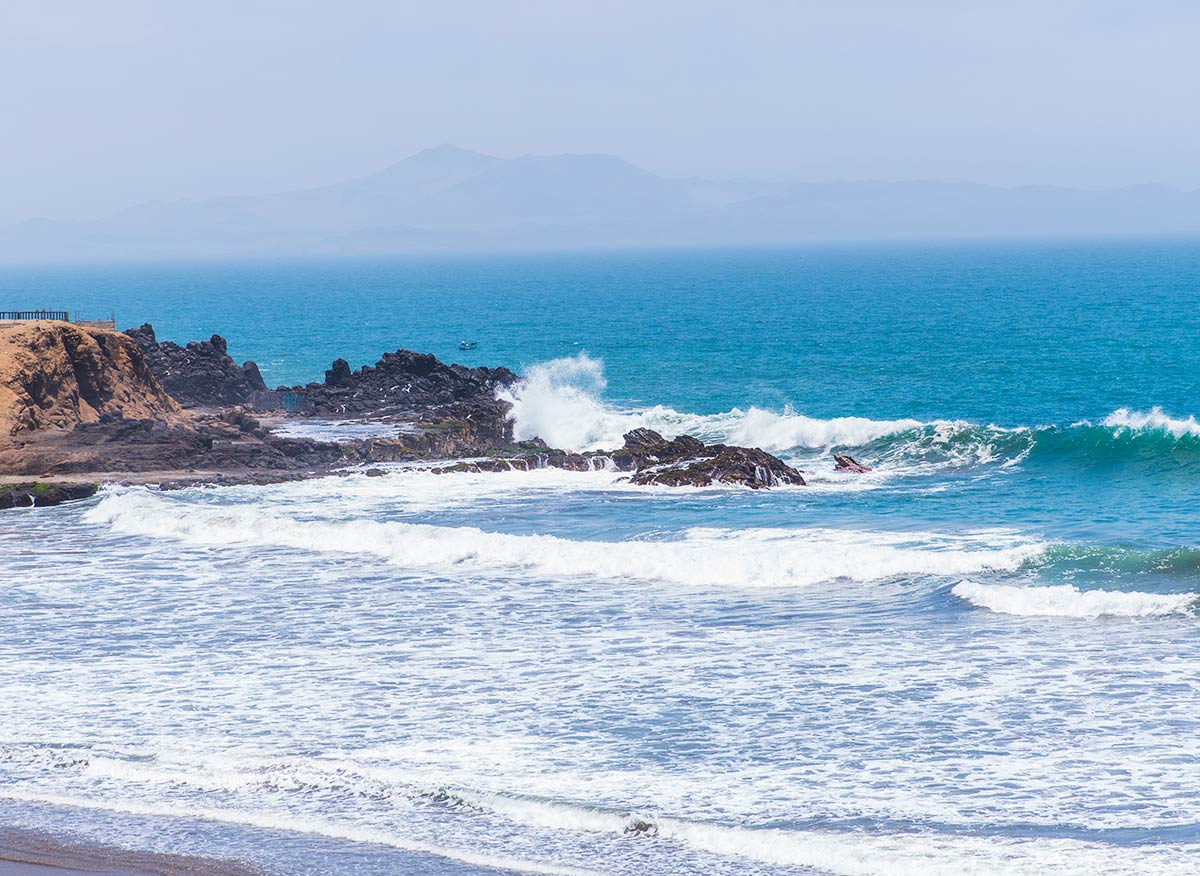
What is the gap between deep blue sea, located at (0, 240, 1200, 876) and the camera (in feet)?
49.5

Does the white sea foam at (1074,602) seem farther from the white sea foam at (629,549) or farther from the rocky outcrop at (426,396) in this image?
the rocky outcrop at (426,396)

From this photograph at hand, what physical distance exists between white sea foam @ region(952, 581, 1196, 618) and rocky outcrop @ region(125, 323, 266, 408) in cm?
3815

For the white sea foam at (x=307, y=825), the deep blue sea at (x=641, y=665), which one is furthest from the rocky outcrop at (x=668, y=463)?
the white sea foam at (x=307, y=825)

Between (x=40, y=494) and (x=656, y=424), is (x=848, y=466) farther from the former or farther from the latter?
(x=40, y=494)

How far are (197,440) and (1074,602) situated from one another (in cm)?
2782

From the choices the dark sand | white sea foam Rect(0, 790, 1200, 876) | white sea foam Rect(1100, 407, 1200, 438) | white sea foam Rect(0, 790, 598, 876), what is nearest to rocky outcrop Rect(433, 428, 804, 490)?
white sea foam Rect(1100, 407, 1200, 438)

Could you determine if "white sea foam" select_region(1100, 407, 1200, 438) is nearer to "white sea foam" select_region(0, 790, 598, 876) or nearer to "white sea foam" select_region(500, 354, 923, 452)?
"white sea foam" select_region(500, 354, 923, 452)

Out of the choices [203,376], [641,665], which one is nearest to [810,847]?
[641,665]

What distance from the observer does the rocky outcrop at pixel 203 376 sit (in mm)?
56500

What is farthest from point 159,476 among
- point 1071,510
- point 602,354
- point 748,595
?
point 602,354

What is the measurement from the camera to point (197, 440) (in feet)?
141

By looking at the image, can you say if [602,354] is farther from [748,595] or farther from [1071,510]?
[748,595]

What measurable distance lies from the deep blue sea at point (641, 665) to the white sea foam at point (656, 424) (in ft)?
1.42

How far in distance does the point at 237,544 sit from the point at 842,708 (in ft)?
57.0
